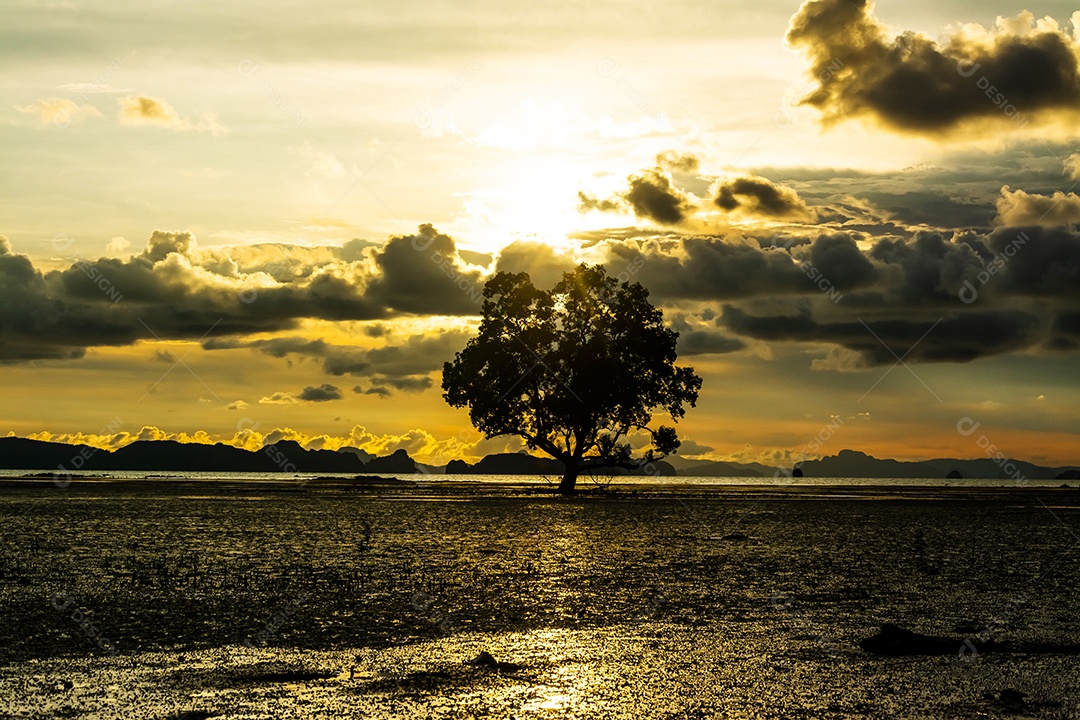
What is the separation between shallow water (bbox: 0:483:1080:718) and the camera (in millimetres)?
14758

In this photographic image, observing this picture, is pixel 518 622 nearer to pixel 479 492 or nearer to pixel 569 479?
pixel 569 479

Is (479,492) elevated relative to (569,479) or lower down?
lower down

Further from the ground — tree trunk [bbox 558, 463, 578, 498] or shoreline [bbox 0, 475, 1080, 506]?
tree trunk [bbox 558, 463, 578, 498]

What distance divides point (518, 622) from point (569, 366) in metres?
66.0

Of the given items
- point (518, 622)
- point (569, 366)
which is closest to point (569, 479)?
point (569, 366)

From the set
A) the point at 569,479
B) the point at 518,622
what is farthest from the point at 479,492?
the point at 518,622

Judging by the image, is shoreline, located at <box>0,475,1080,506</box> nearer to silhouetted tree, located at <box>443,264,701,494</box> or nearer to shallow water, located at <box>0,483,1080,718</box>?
silhouetted tree, located at <box>443,264,701,494</box>

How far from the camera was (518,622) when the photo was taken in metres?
21.0

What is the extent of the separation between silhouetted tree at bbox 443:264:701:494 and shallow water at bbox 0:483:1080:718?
43.0 m

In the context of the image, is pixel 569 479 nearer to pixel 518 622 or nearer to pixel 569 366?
pixel 569 366

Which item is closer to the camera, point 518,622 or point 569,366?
point 518,622

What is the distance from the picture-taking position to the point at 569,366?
285 feet

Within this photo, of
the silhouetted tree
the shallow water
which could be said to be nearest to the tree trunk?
the silhouetted tree

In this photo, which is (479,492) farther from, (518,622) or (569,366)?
(518,622)
